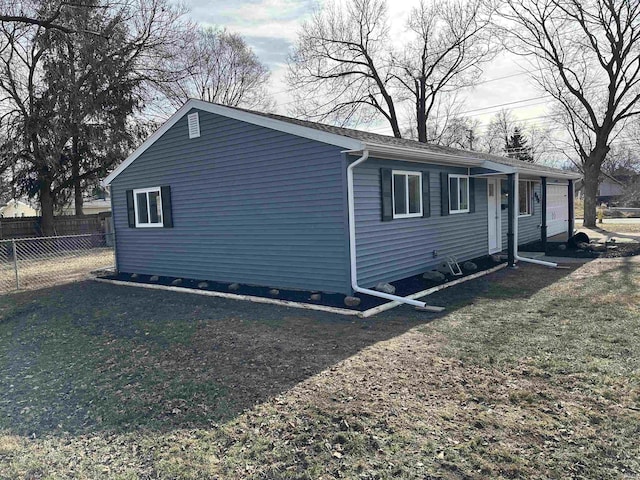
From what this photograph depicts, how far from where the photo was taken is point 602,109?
23.8 meters

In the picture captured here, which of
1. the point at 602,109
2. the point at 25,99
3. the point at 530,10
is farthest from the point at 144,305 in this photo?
the point at 602,109

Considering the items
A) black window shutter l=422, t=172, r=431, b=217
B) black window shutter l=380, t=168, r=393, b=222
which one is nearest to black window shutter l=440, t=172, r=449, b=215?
black window shutter l=422, t=172, r=431, b=217

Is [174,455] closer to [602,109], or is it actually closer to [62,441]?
[62,441]

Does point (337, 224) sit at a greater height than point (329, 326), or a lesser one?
greater

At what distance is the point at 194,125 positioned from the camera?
9109mm

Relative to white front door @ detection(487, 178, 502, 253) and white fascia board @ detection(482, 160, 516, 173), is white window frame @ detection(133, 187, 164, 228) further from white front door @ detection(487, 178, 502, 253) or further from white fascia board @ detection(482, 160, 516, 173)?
white front door @ detection(487, 178, 502, 253)

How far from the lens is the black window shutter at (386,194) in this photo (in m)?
7.64

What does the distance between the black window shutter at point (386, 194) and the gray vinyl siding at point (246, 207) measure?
3.26ft

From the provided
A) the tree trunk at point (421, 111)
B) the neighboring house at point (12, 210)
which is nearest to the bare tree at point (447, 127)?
the tree trunk at point (421, 111)

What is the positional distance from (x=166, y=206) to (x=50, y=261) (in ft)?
28.6

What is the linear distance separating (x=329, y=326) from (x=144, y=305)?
12.1 ft

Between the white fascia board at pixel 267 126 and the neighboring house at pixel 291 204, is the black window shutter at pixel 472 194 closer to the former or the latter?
the neighboring house at pixel 291 204

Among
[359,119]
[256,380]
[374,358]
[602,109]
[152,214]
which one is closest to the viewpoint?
[256,380]

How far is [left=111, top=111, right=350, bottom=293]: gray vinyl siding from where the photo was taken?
7309 mm
